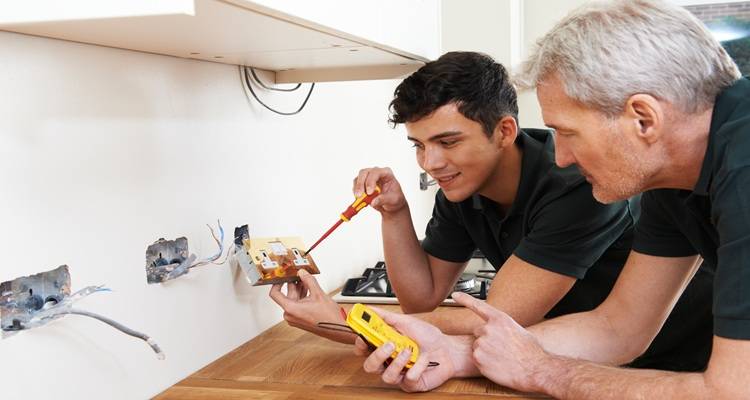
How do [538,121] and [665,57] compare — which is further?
[538,121]

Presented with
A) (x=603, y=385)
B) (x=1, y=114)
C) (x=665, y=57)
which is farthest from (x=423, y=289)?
(x=1, y=114)

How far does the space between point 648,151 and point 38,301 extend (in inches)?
34.9

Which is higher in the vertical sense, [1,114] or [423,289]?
[1,114]

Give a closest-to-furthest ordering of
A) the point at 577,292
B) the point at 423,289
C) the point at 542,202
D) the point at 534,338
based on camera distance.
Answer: the point at 534,338
the point at 542,202
the point at 577,292
the point at 423,289

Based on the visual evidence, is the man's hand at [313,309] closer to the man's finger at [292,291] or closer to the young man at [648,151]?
the man's finger at [292,291]

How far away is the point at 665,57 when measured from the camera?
1045 mm

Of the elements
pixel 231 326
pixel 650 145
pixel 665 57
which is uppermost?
pixel 665 57

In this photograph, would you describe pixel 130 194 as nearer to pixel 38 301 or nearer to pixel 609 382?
pixel 38 301

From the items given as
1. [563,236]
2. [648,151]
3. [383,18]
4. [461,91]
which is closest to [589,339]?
[563,236]

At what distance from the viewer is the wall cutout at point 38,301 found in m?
1.02

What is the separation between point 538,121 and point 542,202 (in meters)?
2.27

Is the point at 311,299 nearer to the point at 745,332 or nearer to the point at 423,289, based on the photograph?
the point at 423,289

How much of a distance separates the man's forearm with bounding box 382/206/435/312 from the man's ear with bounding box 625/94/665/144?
79 cm

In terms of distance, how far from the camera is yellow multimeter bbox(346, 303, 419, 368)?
1207 millimetres
